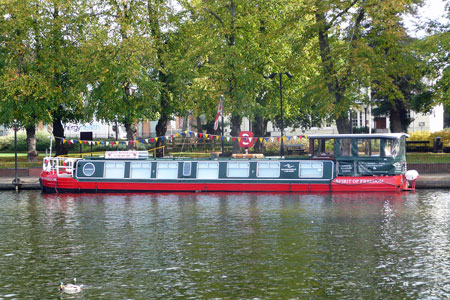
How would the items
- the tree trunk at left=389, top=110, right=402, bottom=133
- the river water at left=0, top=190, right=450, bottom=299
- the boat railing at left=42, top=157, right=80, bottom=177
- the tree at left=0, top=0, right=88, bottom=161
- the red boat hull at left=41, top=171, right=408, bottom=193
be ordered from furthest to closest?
1. the tree trunk at left=389, top=110, right=402, bottom=133
2. the tree at left=0, top=0, right=88, bottom=161
3. the boat railing at left=42, top=157, right=80, bottom=177
4. the red boat hull at left=41, top=171, right=408, bottom=193
5. the river water at left=0, top=190, right=450, bottom=299

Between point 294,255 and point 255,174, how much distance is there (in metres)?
20.6

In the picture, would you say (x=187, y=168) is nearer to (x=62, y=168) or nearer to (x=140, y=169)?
(x=140, y=169)

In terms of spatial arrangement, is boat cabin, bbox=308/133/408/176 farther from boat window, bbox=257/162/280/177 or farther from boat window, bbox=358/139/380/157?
boat window, bbox=257/162/280/177

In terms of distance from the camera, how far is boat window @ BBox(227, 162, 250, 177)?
41500 mm

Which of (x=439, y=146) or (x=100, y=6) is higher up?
(x=100, y=6)

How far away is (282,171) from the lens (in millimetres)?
41312

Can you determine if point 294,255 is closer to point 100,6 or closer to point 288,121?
point 100,6

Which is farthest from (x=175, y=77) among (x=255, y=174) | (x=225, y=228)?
(x=225, y=228)

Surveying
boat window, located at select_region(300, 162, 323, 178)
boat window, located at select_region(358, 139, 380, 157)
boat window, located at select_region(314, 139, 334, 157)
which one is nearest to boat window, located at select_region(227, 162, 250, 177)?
boat window, located at select_region(300, 162, 323, 178)

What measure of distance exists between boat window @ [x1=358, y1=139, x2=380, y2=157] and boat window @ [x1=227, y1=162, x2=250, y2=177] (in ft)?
22.4

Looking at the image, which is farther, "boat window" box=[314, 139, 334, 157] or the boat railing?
the boat railing

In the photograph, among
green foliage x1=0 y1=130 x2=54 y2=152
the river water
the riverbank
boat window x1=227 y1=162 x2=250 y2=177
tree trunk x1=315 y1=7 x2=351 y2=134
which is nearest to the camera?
the river water

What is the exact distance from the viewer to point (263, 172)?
41.4 m

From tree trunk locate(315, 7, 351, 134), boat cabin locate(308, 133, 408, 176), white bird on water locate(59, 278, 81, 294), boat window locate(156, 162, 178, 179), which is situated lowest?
white bird on water locate(59, 278, 81, 294)
